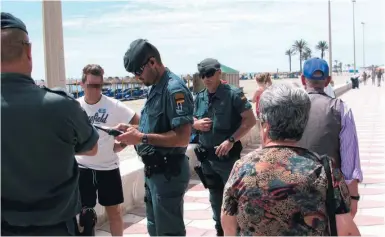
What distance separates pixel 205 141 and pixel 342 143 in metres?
1.70

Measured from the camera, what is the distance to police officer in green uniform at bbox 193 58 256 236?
14.9 ft

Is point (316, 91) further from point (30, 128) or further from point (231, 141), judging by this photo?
point (30, 128)

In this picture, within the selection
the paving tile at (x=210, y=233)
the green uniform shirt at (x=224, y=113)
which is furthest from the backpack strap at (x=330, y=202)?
the paving tile at (x=210, y=233)

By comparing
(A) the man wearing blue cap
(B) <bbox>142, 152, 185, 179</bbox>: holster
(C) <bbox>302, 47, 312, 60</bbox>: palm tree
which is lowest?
(B) <bbox>142, 152, 185, 179</bbox>: holster

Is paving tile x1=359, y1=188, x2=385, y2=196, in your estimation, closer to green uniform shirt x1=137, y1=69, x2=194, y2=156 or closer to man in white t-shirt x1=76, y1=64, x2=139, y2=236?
man in white t-shirt x1=76, y1=64, x2=139, y2=236

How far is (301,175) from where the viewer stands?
2.10 metres

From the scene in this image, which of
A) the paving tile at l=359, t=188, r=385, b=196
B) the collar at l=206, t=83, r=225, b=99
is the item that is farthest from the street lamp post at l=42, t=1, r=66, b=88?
the paving tile at l=359, t=188, r=385, b=196

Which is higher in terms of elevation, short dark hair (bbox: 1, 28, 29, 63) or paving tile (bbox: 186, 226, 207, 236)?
short dark hair (bbox: 1, 28, 29, 63)

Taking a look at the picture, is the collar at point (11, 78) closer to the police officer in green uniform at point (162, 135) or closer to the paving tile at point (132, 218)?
the police officer in green uniform at point (162, 135)

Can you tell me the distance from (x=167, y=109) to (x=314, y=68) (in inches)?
41.8

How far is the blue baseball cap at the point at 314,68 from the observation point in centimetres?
336

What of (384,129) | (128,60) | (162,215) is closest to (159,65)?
(128,60)

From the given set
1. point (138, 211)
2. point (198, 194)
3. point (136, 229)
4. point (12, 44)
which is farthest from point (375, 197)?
point (12, 44)

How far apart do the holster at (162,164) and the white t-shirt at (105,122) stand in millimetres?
→ 931
